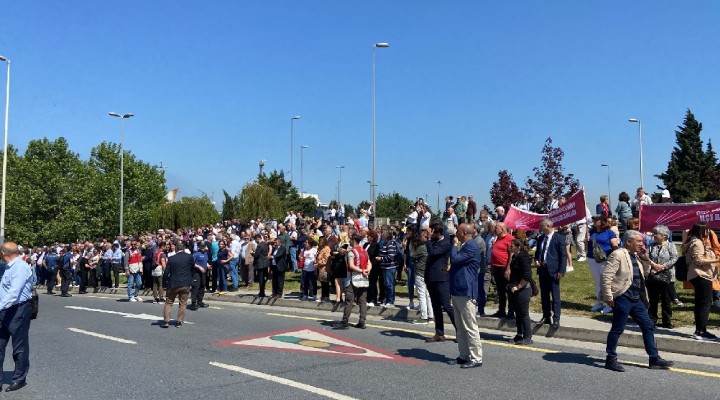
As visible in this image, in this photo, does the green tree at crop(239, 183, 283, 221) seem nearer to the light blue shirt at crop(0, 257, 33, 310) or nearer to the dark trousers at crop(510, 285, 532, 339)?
the dark trousers at crop(510, 285, 532, 339)

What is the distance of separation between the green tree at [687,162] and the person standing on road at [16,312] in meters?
60.6

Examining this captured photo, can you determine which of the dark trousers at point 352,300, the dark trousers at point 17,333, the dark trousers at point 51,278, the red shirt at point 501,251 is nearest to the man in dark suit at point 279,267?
the dark trousers at point 352,300

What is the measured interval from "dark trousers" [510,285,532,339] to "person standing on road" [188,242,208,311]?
952cm

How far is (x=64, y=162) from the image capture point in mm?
60906

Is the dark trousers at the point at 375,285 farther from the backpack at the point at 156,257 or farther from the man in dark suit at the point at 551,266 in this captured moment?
Answer: the backpack at the point at 156,257

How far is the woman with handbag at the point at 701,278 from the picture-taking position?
9086 mm

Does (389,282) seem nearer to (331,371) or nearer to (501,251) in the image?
(501,251)

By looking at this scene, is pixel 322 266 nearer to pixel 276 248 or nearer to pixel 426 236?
pixel 276 248

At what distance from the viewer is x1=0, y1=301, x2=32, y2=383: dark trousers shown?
7347mm

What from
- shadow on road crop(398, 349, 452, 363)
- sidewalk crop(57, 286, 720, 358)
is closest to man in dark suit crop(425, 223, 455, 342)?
shadow on road crop(398, 349, 452, 363)

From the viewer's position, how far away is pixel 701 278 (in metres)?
9.13

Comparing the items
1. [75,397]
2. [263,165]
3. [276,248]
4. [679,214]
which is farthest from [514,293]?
[263,165]

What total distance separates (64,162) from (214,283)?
161 feet

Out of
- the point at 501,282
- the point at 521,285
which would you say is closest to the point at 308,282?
the point at 501,282
